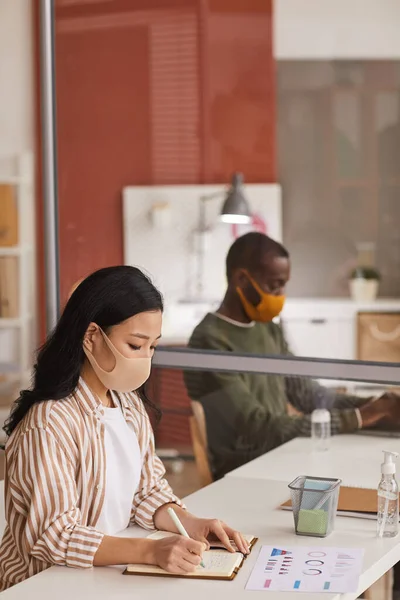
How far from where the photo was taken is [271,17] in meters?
3.18

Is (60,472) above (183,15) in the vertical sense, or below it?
below

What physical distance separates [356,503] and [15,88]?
280cm

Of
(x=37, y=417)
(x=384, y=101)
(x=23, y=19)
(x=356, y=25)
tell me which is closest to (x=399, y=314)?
(x=384, y=101)

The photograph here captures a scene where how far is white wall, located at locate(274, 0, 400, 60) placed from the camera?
9.87ft

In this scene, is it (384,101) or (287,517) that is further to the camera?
(384,101)

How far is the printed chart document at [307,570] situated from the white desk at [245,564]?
18mm

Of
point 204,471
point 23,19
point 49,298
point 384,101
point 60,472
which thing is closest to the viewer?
point 60,472

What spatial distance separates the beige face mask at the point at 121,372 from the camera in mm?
1943

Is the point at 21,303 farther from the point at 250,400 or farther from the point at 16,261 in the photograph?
A: the point at 250,400

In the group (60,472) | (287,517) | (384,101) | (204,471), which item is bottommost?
(204,471)

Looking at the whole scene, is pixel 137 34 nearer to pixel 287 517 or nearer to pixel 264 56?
pixel 264 56

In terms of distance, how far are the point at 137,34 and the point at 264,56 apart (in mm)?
461

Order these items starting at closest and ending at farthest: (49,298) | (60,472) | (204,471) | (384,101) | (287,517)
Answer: (60,472) < (287,517) < (384,101) < (204,471) < (49,298)

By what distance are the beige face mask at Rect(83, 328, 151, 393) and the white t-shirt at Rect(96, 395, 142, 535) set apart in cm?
6
